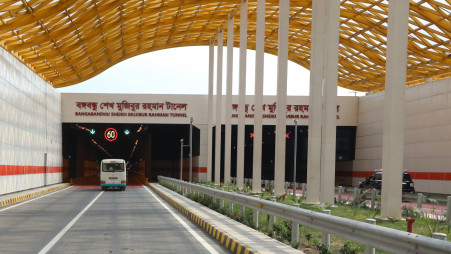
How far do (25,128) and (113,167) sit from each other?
741 centimetres

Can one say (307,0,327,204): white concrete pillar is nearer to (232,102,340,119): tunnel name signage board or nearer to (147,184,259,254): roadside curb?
(147,184,259,254): roadside curb

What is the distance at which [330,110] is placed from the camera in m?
23.5

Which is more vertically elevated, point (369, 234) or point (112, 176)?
point (369, 234)

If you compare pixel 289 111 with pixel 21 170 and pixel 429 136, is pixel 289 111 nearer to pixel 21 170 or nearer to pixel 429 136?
pixel 429 136

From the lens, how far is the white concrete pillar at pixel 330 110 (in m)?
23.2

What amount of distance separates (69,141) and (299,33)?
29949mm

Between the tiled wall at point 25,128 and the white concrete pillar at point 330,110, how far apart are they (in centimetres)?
1877

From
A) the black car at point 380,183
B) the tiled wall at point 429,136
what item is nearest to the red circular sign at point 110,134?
the tiled wall at point 429,136

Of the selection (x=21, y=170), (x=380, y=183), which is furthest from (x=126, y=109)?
(x=380, y=183)

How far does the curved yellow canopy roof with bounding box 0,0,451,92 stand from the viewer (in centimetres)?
4009

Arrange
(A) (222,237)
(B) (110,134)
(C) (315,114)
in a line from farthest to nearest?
1. (B) (110,134)
2. (C) (315,114)
3. (A) (222,237)

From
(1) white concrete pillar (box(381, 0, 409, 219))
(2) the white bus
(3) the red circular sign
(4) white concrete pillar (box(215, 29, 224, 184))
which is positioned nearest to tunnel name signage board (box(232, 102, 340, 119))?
(4) white concrete pillar (box(215, 29, 224, 184))

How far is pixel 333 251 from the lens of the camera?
9992 millimetres

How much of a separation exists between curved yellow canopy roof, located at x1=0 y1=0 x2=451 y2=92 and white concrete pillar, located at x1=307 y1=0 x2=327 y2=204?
16451mm
